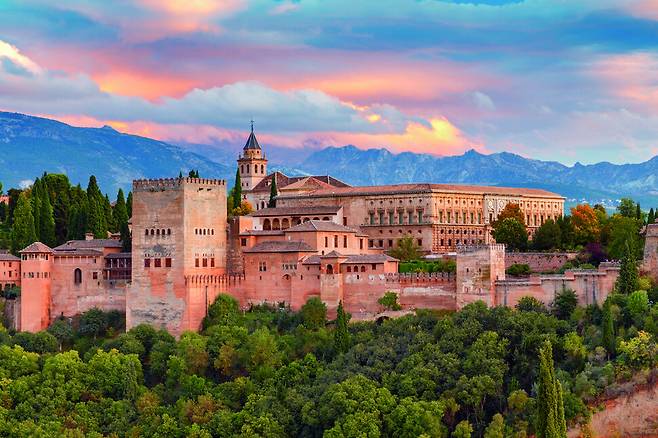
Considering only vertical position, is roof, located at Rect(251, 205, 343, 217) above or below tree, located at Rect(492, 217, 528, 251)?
above

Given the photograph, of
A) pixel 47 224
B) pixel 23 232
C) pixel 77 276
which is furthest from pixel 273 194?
pixel 77 276

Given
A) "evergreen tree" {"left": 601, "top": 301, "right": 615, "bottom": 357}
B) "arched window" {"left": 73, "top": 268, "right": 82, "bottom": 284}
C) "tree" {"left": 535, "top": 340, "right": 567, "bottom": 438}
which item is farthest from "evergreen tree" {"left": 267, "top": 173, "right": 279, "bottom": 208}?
"tree" {"left": 535, "top": 340, "right": 567, "bottom": 438}

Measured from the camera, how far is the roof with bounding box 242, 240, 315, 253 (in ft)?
196

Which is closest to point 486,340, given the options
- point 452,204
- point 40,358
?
point 40,358

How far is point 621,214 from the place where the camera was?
70688mm

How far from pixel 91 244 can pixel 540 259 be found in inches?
923

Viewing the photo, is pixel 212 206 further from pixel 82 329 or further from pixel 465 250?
pixel 465 250

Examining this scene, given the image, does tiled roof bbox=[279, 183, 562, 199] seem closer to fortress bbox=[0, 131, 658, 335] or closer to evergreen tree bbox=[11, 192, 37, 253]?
fortress bbox=[0, 131, 658, 335]

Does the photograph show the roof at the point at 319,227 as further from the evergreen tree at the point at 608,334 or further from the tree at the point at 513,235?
the evergreen tree at the point at 608,334

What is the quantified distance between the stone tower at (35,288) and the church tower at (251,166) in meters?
36.7

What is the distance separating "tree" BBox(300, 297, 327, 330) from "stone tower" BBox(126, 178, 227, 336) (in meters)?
5.27

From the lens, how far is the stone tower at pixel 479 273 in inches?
2156

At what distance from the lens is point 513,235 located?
68.4 metres

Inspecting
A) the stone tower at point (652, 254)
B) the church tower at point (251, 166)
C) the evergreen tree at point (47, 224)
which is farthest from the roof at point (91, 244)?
the church tower at point (251, 166)
